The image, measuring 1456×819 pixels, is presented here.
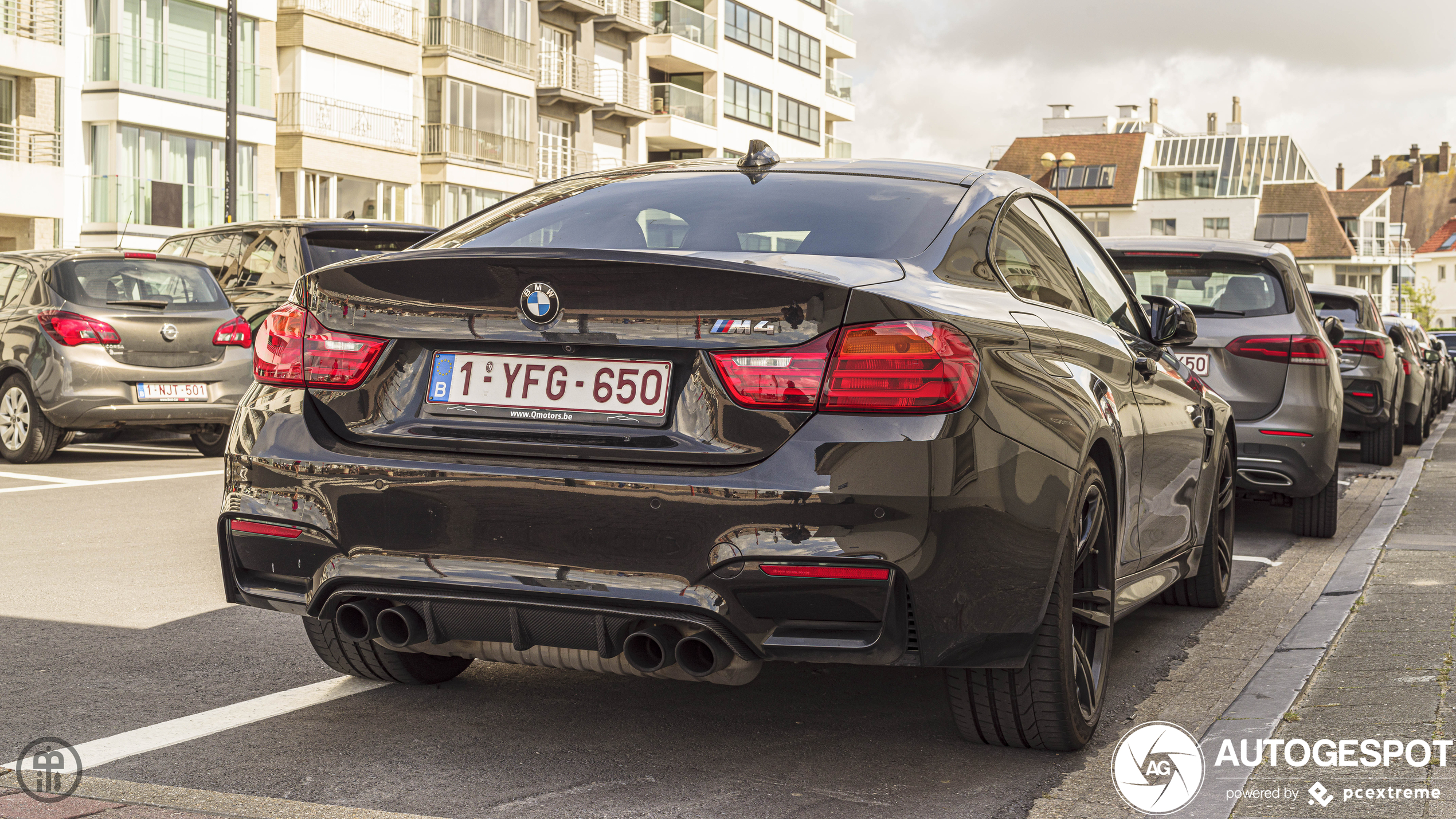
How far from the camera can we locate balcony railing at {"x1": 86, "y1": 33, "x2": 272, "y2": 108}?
36781mm

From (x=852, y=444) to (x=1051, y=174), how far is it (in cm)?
10472

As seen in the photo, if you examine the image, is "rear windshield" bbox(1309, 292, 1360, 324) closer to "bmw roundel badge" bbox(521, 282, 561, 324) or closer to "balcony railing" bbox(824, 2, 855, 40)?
"bmw roundel badge" bbox(521, 282, 561, 324)

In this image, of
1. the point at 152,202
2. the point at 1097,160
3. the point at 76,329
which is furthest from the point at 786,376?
the point at 1097,160

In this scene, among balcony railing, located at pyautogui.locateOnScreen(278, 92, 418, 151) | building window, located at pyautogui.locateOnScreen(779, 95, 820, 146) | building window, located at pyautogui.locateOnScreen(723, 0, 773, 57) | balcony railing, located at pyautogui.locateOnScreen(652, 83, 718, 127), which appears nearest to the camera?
balcony railing, located at pyautogui.locateOnScreen(278, 92, 418, 151)

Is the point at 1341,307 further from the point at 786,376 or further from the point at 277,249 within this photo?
the point at 786,376

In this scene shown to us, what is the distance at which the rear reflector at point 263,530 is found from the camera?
12.6 feet

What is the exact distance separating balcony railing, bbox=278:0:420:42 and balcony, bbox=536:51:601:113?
7010 millimetres

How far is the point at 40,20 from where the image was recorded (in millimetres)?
36312

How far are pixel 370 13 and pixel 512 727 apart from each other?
42159mm

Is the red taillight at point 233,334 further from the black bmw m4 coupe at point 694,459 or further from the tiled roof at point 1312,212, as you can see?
the tiled roof at point 1312,212

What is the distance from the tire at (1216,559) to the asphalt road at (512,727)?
0.12 metres

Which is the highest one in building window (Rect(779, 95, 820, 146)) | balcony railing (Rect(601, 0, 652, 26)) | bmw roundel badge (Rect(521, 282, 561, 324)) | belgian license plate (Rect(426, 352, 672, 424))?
balcony railing (Rect(601, 0, 652, 26))

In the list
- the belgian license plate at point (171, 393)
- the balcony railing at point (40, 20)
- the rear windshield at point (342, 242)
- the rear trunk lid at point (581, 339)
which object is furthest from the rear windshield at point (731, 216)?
the balcony railing at point (40, 20)

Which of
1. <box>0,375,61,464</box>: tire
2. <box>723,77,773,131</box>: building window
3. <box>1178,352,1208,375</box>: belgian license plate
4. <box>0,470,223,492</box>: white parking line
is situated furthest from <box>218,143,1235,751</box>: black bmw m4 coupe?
<box>723,77,773,131</box>: building window
